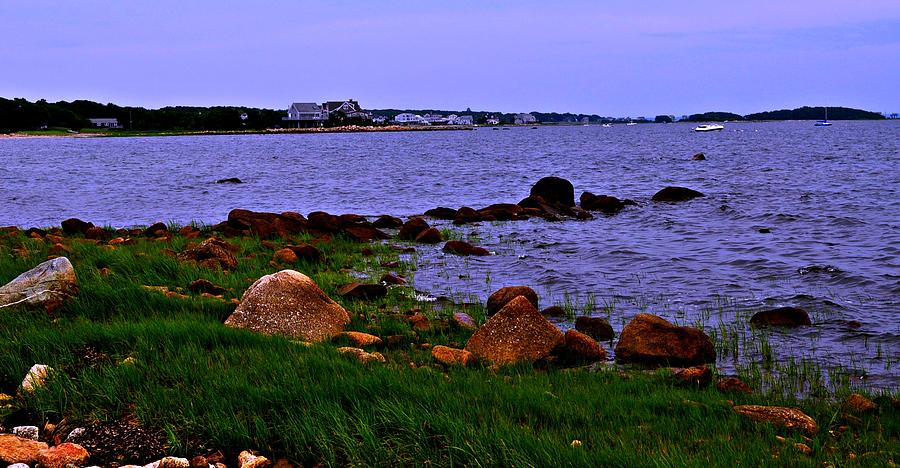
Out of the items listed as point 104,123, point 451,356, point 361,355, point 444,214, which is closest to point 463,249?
point 444,214

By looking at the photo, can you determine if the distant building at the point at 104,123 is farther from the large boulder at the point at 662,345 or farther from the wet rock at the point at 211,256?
the large boulder at the point at 662,345

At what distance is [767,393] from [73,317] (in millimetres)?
8283

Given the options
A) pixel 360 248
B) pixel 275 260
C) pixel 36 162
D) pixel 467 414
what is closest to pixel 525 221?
pixel 360 248

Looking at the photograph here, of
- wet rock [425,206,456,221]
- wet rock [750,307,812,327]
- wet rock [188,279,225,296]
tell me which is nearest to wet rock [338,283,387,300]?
wet rock [188,279,225,296]

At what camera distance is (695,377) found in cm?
763

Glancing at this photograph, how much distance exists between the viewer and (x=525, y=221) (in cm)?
2384

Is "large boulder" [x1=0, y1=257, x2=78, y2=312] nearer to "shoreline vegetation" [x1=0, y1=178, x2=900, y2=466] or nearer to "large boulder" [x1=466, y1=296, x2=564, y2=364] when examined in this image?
"shoreline vegetation" [x1=0, y1=178, x2=900, y2=466]

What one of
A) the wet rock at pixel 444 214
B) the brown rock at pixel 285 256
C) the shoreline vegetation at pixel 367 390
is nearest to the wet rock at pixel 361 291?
the shoreline vegetation at pixel 367 390

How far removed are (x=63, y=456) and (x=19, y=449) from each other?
338 mm

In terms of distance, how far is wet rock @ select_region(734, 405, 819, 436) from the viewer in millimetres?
5922

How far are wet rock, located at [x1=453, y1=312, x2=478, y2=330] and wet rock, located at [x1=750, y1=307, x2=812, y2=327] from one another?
4.37m

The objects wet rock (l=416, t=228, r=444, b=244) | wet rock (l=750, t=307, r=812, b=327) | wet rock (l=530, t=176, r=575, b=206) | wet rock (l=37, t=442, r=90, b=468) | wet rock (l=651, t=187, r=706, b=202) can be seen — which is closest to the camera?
wet rock (l=37, t=442, r=90, b=468)

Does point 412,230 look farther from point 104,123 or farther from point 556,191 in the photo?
point 104,123

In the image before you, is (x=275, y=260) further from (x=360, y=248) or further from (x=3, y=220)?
(x=3, y=220)
